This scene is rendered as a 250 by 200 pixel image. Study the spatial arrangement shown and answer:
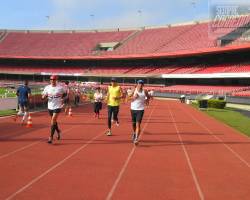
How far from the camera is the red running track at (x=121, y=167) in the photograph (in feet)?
23.8

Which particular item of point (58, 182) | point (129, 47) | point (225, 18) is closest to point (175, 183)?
point (58, 182)

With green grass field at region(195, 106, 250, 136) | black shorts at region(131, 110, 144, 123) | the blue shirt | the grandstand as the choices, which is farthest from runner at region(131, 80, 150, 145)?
the grandstand

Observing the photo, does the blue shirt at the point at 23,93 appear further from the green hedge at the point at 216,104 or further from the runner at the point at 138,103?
the green hedge at the point at 216,104

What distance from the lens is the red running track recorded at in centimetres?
726

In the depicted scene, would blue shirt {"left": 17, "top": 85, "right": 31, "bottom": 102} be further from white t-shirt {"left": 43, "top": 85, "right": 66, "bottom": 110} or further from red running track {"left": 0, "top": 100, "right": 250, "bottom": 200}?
white t-shirt {"left": 43, "top": 85, "right": 66, "bottom": 110}

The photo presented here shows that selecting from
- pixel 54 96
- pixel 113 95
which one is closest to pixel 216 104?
pixel 113 95

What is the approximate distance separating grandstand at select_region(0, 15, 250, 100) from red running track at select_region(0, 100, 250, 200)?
3538 cm

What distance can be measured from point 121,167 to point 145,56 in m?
60.1

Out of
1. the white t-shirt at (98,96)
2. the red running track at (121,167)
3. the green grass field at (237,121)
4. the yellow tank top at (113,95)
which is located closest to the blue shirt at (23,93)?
the red running track at (121,167)

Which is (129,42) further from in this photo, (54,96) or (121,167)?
(121,167)

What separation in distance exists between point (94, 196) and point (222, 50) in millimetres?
50012

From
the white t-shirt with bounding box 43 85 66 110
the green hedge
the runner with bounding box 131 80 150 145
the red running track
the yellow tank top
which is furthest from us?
the green hedge

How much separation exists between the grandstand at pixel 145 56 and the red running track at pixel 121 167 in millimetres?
35378

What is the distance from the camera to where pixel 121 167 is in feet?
31.0
